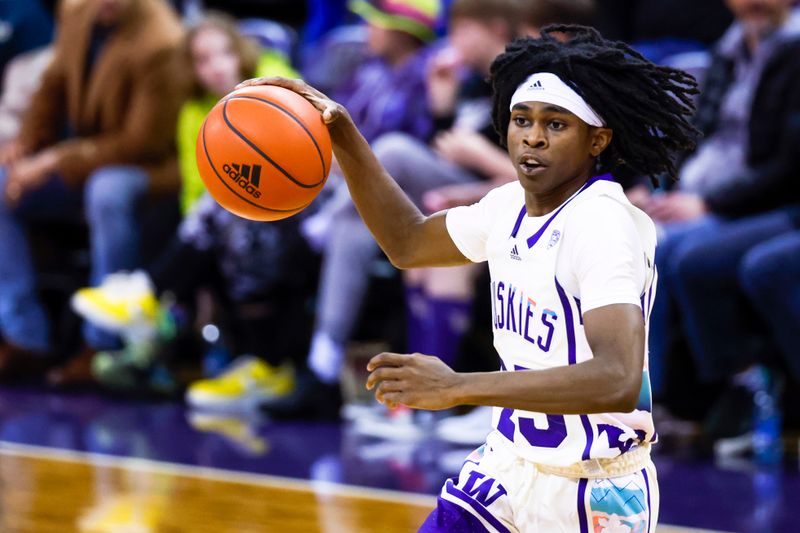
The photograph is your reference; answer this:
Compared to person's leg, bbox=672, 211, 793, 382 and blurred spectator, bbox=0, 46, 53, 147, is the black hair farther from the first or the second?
blurred spectator, bbox=0, 46, 53, 147

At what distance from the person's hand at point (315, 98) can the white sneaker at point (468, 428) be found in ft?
9.01

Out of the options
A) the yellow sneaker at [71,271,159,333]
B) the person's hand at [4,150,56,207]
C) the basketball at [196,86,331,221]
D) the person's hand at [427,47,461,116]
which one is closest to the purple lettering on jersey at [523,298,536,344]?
the basketball at [196,86,331,221]

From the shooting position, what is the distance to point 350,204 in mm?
5707

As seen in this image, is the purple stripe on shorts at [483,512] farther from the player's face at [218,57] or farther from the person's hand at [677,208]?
the player's face at [218,57]

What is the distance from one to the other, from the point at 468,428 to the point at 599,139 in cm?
302

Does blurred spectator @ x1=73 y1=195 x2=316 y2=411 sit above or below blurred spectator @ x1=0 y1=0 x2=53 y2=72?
below

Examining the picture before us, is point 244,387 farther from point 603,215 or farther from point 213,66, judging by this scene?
point 603,215

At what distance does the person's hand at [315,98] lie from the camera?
→ 2676 millimetres

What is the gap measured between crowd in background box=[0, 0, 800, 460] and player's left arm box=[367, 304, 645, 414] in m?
2.80

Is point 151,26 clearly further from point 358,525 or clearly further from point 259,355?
point 358,525

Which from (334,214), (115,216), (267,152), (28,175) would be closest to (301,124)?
(267,152)

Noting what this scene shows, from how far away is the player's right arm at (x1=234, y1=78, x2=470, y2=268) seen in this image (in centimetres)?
271

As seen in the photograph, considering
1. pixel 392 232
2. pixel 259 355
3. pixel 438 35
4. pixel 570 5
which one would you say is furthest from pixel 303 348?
pixel 392 232

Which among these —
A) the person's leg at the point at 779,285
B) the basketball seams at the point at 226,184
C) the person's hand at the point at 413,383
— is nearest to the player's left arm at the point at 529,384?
the person's hand at the point at 413,383
